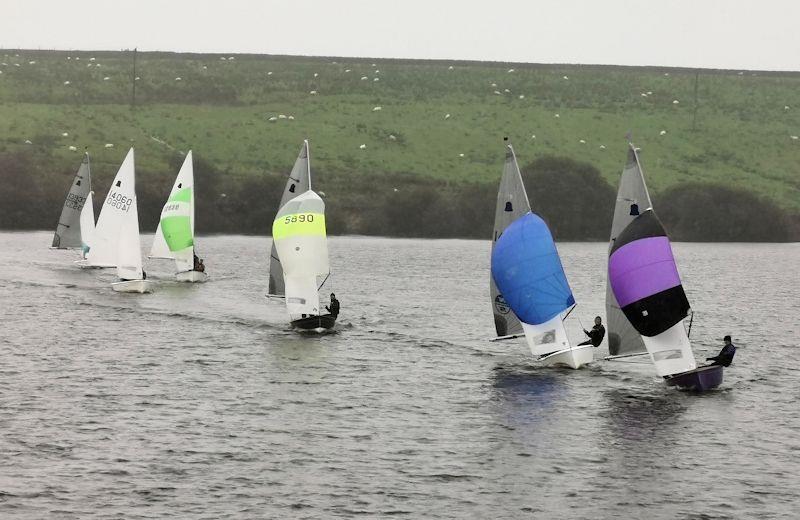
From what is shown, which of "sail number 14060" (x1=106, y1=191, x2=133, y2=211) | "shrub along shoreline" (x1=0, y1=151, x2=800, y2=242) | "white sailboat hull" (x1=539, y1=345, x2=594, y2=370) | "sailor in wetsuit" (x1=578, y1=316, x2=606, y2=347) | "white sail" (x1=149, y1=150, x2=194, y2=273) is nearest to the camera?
"white sailboat hull" (x1=539, y1=345, x2=594, y2=370)

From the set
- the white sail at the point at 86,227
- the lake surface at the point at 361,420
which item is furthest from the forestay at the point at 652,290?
the white sail at the point at 86,227

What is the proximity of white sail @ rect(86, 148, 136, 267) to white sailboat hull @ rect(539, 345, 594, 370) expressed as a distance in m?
35.7

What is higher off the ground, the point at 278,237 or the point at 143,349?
the point at 278,237

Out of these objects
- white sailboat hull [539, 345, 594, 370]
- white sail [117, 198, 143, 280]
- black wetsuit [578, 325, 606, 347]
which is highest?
white sail [117, 198, 143, 280]

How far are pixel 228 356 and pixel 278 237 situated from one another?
728 cm

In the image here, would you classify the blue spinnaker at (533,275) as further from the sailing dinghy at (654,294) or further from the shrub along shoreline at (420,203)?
the shrub along shoreline at (420,203)

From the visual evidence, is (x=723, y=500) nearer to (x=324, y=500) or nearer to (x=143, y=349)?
(x=324, y=500)

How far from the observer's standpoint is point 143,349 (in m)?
58.5

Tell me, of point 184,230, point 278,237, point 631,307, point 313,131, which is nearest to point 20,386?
point 278,237

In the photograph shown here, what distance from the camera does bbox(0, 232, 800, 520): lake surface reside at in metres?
34.4

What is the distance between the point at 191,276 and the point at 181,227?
411 cm

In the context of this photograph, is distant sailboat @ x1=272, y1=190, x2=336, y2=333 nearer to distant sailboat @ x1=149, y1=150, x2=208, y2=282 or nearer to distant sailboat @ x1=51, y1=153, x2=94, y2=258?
distant sailboat @ x1=149, y1=150, x2=208, y2=282

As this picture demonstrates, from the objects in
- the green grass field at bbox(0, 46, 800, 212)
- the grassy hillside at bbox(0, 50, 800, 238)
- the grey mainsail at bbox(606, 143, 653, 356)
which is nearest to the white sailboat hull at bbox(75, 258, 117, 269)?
the grey mainsail at bbox(606, 143, 653, 356)

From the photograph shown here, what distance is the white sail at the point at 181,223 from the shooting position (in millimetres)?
83562
